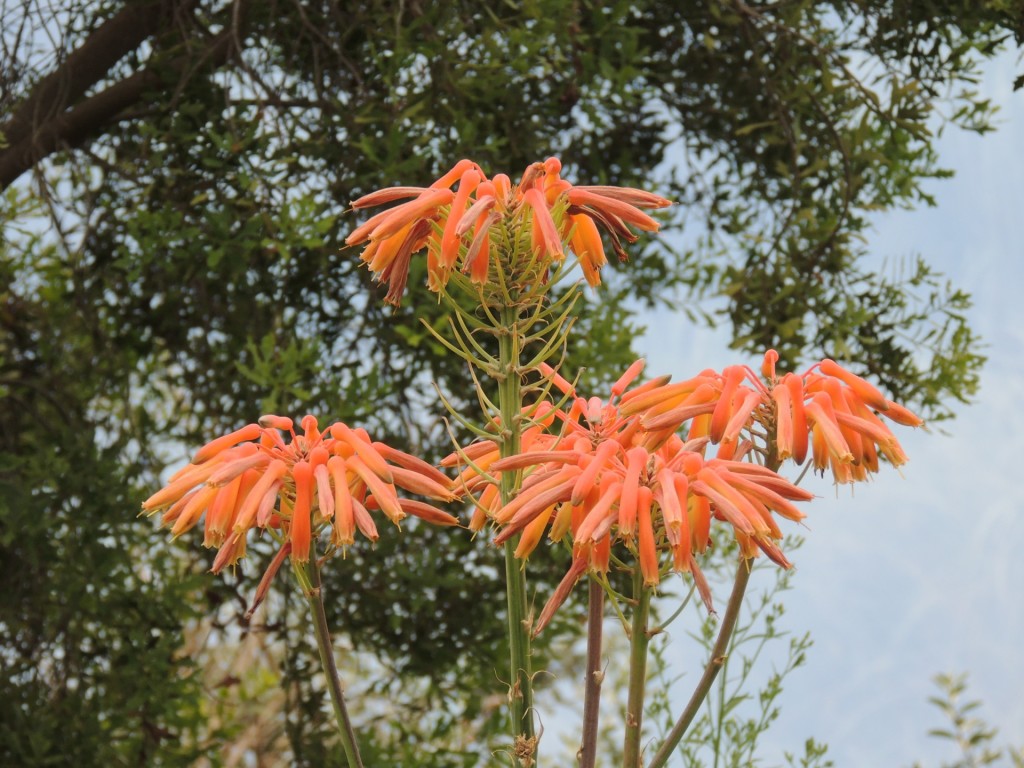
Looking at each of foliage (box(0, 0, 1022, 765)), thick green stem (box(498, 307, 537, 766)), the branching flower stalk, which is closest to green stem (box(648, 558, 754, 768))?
the branching flower stalk

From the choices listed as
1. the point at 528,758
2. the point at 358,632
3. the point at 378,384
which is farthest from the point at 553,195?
the point at 358,632

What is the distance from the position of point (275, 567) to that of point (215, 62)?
2105mm

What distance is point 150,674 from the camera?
2.98 metres

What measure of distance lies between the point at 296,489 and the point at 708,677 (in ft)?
1.52

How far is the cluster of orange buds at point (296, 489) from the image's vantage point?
1276 millimetres

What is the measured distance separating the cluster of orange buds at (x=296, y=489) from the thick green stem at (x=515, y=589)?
77 millimetres

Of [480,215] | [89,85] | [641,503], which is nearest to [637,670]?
[641,503]

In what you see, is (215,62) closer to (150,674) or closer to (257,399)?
(257,399)

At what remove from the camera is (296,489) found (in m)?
1.31

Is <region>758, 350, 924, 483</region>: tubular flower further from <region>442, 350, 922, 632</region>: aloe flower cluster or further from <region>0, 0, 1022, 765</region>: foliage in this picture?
<region>0, 0, 1022, 765</region>: foliage

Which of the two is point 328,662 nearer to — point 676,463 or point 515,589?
point 515,589

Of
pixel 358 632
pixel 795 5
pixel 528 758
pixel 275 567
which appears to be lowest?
pixel 528 758

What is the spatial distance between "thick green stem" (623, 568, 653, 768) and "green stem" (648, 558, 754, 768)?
1.3 inches

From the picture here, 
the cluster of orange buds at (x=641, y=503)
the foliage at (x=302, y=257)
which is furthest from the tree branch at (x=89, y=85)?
the cluster of orange buds at (x=641, y=503)
